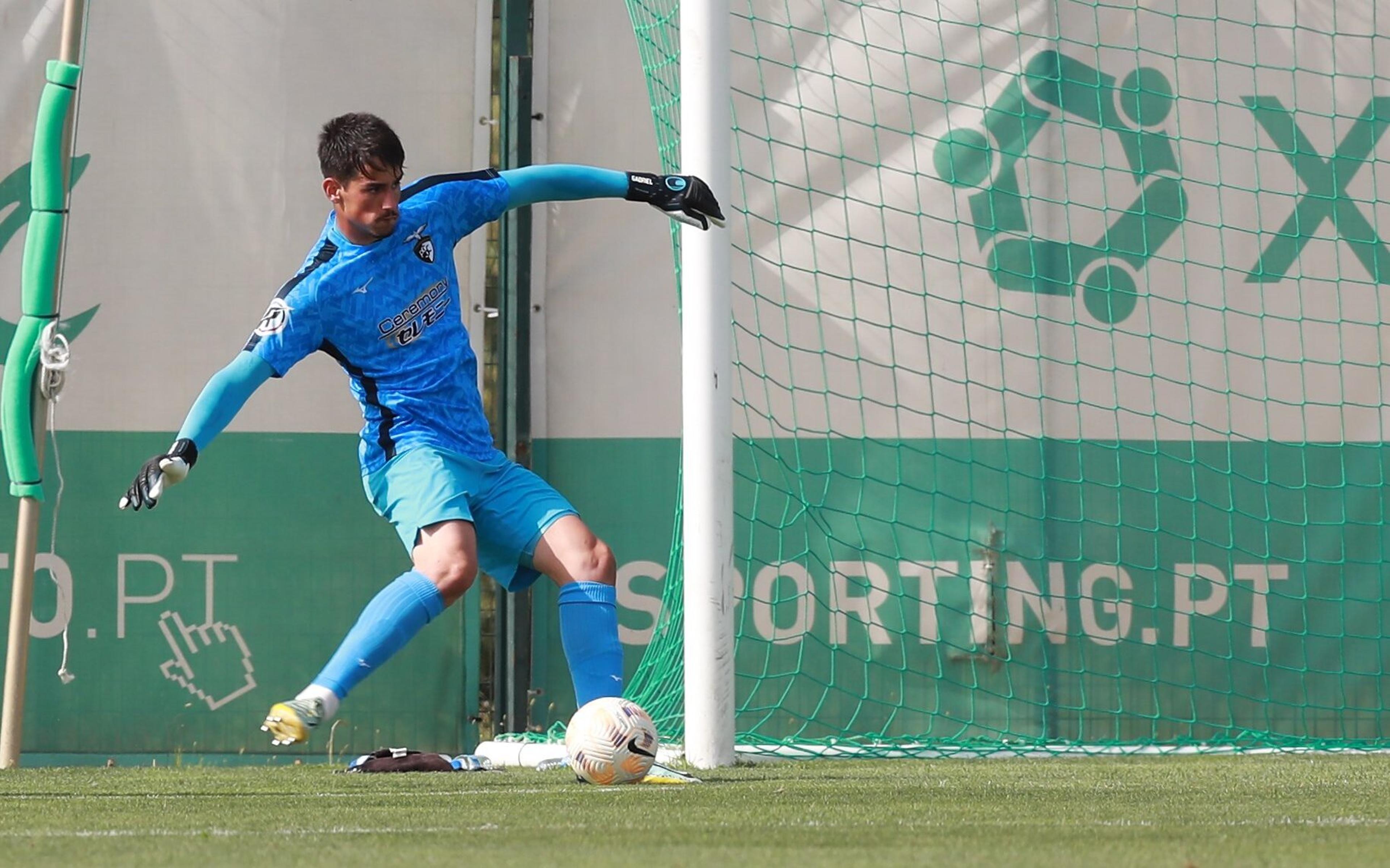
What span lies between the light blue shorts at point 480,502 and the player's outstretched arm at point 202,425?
375mm

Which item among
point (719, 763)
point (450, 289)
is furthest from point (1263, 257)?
point (450, 289)

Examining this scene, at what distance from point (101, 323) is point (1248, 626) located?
3.94 meters

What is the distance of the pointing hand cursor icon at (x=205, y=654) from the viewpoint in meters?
5.49

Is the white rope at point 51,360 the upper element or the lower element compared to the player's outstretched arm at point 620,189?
lower

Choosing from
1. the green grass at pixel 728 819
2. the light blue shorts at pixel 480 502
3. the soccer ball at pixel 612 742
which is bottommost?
the green grass at pixel 728 819

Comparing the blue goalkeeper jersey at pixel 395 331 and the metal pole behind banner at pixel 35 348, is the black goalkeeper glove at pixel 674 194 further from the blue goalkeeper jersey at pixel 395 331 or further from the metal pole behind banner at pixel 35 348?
the metal pole behind banner at pixel 35 348

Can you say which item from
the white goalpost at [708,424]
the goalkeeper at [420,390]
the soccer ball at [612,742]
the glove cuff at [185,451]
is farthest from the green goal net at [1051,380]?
the glove cuff at [185,451]

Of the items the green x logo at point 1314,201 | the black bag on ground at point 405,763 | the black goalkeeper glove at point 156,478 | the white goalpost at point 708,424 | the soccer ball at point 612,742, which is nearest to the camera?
the black goalkeeper glove at point 156,478

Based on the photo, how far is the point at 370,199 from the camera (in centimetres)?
374

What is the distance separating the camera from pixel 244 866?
7.72ft

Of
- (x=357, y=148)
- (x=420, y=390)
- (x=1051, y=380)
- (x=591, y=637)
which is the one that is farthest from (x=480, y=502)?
(x=1051, y=380)

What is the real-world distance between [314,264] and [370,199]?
21 centimetres

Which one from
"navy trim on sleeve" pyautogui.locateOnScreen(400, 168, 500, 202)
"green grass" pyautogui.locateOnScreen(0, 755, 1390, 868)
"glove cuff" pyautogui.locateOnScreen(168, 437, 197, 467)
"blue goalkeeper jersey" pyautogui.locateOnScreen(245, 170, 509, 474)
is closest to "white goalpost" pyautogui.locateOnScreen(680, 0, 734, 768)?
"green grass" pyautogui.locateOnScreen(0, 755, 1390, 868)

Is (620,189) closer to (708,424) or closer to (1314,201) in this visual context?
(708,424)
